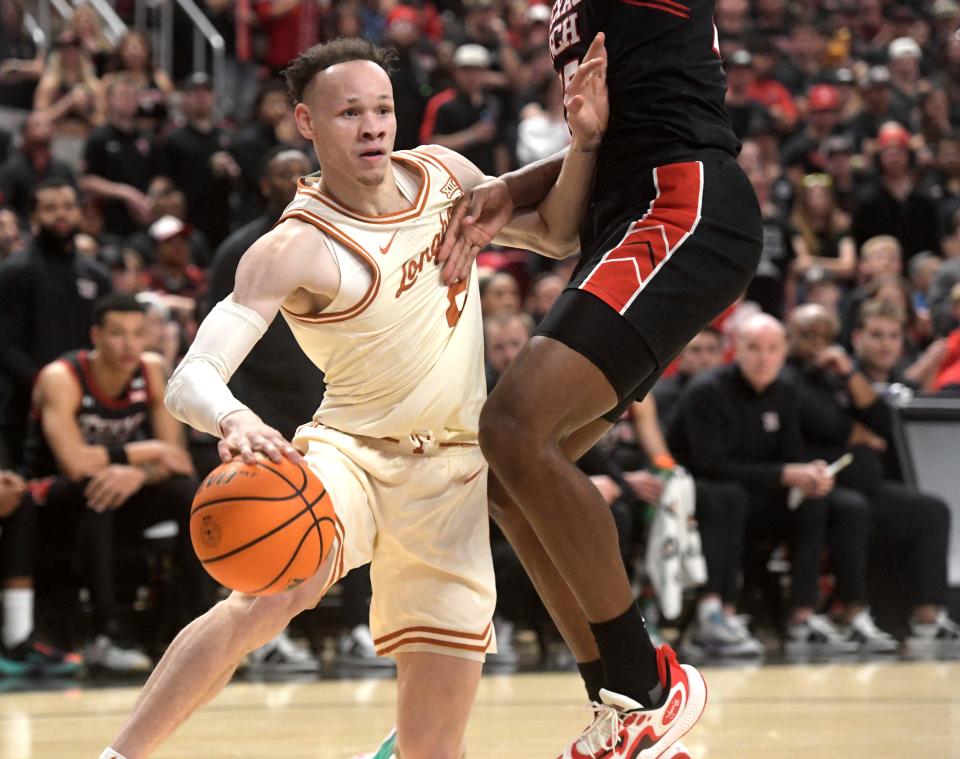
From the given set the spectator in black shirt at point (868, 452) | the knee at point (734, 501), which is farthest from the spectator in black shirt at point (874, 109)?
the knee at point (734, 501)

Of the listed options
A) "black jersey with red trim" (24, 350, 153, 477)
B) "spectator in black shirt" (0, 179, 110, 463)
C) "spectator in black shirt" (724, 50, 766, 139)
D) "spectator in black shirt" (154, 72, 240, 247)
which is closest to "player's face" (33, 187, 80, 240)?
"spectator in black shirt" (0, 179, 110, 463)

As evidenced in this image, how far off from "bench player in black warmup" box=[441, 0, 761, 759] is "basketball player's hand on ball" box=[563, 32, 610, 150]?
48 millimetres

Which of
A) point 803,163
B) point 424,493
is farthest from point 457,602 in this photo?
point 803,163

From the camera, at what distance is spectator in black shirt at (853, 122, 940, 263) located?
39.8ft

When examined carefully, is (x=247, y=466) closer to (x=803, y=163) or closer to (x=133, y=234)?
(x=133, y=234)

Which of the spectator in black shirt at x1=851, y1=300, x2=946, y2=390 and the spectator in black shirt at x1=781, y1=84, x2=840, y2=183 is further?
the spectator in black shirt at x1=781, y1=84, x2=840, y2=183

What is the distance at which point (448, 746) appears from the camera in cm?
395

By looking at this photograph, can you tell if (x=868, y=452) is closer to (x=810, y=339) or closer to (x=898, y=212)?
(x=810, y=339)

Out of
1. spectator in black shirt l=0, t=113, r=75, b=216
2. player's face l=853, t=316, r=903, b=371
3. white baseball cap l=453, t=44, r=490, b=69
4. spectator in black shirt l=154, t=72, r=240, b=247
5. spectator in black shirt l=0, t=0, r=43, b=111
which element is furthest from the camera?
spectator in black shirt l=0, t=0, r=43, b=111

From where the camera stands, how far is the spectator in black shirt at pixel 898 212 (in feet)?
39.8

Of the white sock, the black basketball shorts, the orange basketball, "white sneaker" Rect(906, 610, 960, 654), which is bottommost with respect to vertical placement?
"white sneaker" Rect(906, 610, 960, 654)

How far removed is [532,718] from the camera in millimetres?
5887

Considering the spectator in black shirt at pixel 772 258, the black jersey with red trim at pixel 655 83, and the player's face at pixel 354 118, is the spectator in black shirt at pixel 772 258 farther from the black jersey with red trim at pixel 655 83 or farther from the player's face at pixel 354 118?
the player's face at pixel 354 118

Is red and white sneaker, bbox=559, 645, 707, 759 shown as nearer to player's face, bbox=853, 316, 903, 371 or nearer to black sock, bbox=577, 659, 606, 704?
black sock, bbox=577, 659, 606, 704
